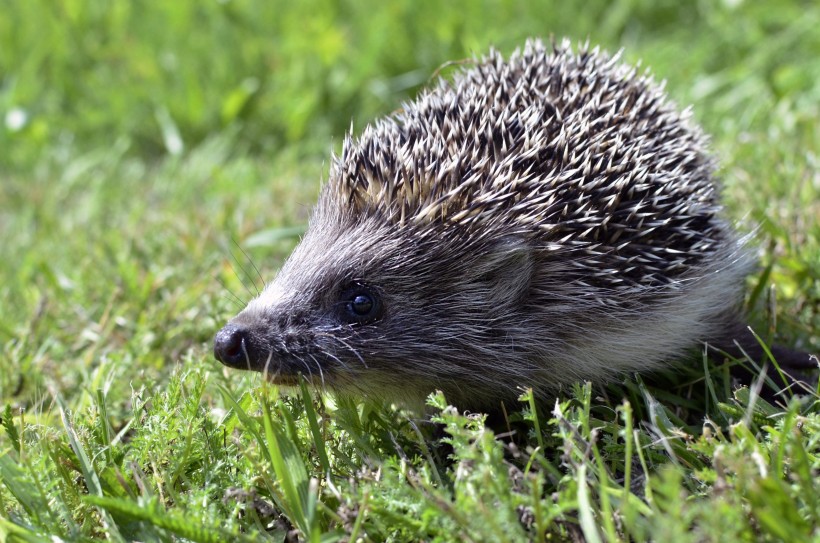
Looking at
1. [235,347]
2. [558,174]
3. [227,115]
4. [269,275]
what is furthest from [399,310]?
[227,115]

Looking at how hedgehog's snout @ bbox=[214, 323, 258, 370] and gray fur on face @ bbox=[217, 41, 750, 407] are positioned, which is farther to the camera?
gray fur on face @ bbox=[217, 41, 750, 407]

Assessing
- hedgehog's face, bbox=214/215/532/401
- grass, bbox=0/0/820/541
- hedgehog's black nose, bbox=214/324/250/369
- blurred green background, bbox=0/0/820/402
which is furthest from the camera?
blurred green background, bbox=0/0/820/402

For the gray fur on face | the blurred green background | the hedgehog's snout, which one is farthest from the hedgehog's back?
the blurred green background

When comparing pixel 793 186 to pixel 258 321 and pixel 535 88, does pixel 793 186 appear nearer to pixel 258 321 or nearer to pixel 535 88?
pixel 535 88

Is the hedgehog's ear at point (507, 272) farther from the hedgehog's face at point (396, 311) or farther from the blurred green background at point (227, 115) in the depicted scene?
the blurred green background at point (227, 115)

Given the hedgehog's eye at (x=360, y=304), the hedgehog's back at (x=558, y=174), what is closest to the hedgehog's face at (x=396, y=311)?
the hedgehog's eye at (x=360, y=304)

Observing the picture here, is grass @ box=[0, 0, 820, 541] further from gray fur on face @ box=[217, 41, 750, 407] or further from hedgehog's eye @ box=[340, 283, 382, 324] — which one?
hedgehog's eye @ box=[340, 283, 382, 324]
